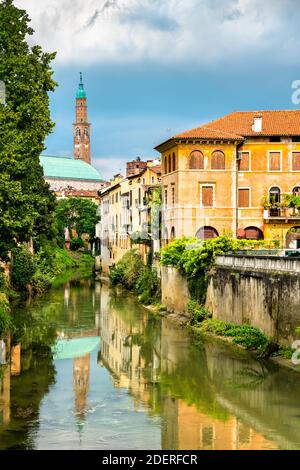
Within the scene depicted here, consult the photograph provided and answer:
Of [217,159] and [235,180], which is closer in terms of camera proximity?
[217,159]

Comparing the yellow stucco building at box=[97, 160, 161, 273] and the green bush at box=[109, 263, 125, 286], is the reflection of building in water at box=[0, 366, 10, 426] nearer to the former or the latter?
the yellow stucco building at box=[97, 160, 161, 273]

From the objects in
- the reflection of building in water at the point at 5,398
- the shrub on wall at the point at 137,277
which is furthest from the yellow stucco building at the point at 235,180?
the reflection of building in water at the point at 5,398

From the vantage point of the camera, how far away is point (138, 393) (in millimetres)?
25750

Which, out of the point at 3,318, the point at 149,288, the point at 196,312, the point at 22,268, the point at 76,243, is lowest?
the point at 196,312

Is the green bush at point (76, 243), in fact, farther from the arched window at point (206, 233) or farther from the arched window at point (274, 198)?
the arched window at point (274, 198)

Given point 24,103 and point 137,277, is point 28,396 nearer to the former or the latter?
point 24,103

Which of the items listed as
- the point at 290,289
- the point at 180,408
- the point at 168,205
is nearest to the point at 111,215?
the point at 168,205

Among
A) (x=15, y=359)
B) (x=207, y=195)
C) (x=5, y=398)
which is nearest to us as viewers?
(x=5, y=398)

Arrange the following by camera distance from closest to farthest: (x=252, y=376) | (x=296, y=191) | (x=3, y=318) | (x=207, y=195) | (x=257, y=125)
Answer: (x=252, y=376) → (x=3, y=318) → (x=207, y=195) → (x=257, y=125) → (x=296, y=191)

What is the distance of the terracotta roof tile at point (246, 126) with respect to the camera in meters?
53.0

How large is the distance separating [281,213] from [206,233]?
17.5ft

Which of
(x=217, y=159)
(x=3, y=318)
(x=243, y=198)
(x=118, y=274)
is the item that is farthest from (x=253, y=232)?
(x=3, y=318)

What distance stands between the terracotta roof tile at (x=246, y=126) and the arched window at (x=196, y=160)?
121 centimetres

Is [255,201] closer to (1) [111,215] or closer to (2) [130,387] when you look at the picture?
(2) [130,387]
